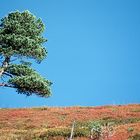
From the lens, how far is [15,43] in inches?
1195

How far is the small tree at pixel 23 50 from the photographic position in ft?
98.0

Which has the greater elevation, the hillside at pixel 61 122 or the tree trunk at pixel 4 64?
the tree trunk at pixel 4 64

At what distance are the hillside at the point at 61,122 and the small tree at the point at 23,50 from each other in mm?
2690

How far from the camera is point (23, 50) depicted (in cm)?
3023

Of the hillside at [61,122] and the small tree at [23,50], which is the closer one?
the hillside at [61,122]

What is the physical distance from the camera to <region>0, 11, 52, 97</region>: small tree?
29.9m

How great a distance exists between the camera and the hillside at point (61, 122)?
813 inches

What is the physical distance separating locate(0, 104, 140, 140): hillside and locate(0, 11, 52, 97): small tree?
106 inches

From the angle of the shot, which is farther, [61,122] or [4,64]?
[4,64]

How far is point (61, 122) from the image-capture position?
29344 mm

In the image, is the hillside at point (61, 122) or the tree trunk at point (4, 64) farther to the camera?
the tree trunk at point (4, 64)

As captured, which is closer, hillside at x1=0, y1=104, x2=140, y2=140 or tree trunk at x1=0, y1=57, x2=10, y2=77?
hillside at x1=0, y1=104, x2=140, y2=140

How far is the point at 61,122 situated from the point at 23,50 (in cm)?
581

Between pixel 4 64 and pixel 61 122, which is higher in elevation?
pixel 4 64
